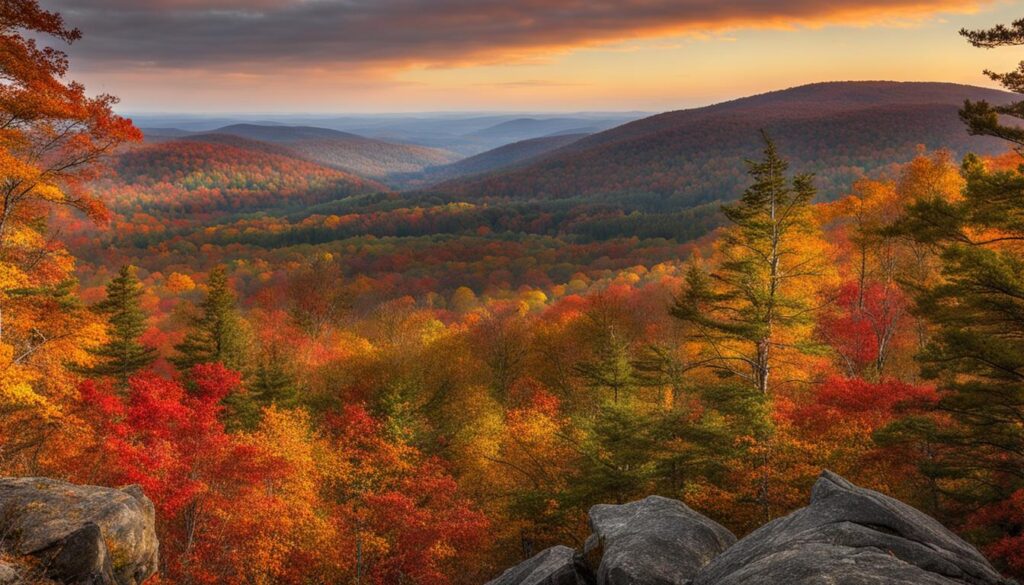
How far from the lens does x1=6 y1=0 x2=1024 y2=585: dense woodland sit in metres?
15.6

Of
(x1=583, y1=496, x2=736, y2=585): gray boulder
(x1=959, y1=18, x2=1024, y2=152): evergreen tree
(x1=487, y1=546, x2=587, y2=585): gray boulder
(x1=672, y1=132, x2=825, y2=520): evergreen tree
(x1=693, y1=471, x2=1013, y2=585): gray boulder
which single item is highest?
(x1=959, y1=18, x2=1024, y2=152): evergreen tree

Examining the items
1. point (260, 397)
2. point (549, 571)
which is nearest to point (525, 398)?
point (260, 397)

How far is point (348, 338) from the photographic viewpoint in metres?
57.7

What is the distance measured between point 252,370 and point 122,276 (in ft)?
33.2

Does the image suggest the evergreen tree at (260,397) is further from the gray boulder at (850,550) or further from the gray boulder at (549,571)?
the gray boulder at (850,550)

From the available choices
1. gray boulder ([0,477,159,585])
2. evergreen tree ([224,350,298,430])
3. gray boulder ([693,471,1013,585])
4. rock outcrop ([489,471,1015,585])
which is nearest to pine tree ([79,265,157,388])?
evergreen tree ([224,350,298,430])

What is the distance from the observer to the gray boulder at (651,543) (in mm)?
12602

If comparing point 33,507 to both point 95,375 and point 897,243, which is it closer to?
point 95,375

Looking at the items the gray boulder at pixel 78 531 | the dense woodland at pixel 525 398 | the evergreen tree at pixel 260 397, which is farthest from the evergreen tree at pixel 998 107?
the evergreen tree at pixel 260 397

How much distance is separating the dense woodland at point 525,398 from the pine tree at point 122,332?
0.16m

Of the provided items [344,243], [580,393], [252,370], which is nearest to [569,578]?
[580,393]

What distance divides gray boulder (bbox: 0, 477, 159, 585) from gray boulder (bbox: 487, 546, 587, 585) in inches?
394

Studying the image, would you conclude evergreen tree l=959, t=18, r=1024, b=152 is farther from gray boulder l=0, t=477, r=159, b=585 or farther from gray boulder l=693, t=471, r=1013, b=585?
gray boulder l=0, t=477, r=159, b=585

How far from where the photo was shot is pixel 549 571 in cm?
1480
